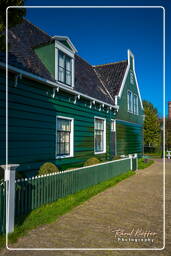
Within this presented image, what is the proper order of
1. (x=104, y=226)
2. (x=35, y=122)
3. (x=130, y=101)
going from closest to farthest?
1. (x=104, y=226)
2. (x=35, y=122)
3. (x=130, y=101)

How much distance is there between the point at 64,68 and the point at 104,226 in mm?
7362

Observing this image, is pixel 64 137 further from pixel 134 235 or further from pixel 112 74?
pixel 112 74

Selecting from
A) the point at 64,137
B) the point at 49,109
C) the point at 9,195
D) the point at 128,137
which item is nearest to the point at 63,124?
the point at 64,137

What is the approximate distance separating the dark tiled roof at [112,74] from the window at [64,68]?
583 cm

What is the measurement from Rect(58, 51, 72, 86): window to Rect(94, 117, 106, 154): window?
3.54 metres

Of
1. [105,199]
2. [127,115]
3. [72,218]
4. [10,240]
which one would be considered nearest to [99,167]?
[105,199]

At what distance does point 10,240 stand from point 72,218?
5.24 feet

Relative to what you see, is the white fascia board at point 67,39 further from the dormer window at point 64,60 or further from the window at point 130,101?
the window at point 130,101

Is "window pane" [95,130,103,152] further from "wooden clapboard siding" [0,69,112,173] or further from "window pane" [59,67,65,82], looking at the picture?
"window pane" [59,67,65,82]

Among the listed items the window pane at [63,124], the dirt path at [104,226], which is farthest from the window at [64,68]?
→ the dirt path at [104,226]

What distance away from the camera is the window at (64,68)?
9430mm

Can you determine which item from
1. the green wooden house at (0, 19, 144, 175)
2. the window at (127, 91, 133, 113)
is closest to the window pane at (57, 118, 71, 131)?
the green wooden house at (0, 19, 144, 175)

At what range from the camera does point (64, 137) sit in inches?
382

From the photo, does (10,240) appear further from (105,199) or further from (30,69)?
(30,69)
